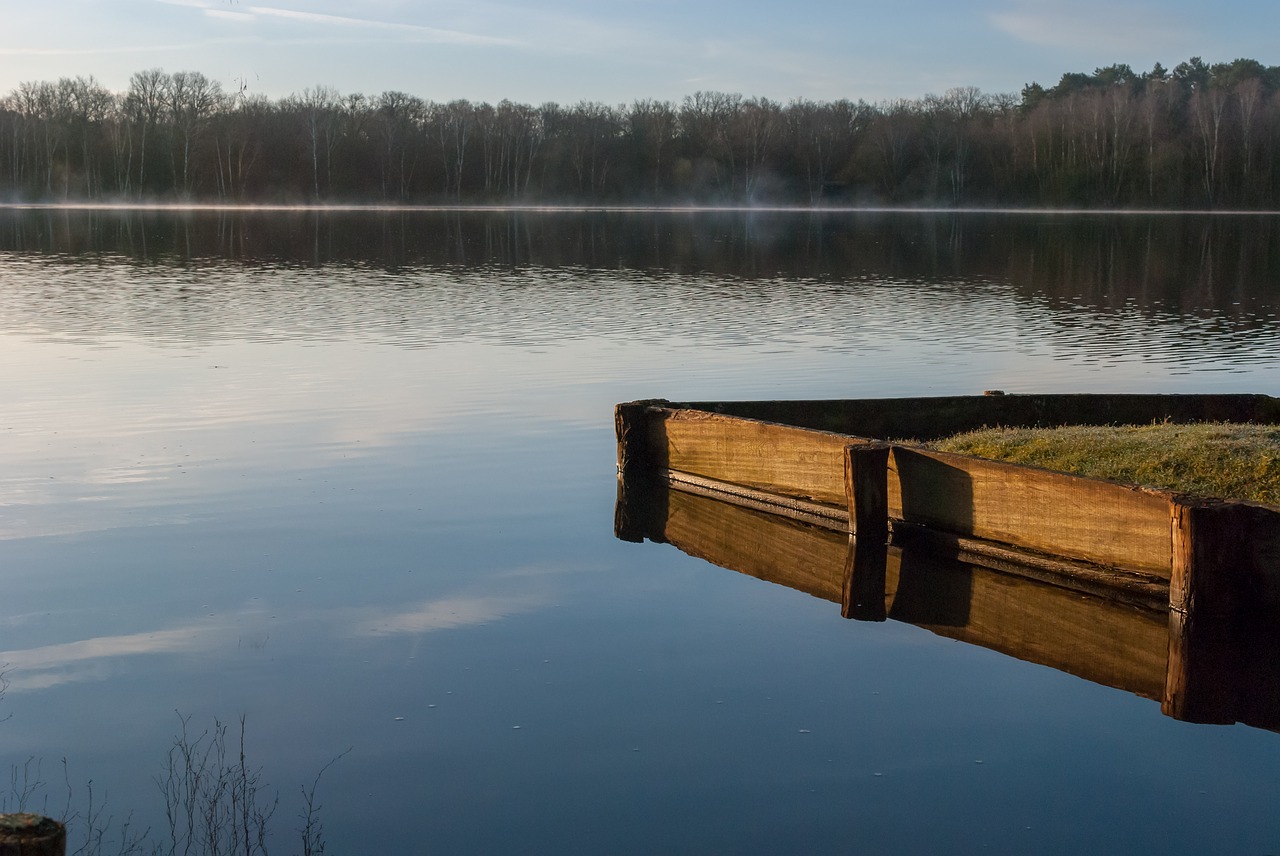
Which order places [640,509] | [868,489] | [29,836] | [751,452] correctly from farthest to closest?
[640,509] < [751,452] < [868,489] < [29,836]

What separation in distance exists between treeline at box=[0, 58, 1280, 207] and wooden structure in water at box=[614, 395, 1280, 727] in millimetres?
125728

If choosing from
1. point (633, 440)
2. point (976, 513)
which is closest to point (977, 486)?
point (976, 513)

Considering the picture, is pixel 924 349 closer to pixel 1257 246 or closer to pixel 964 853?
pixel 964 853

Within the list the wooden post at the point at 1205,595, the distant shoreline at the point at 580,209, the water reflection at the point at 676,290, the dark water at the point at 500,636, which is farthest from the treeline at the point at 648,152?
the wooden post at the point at 1205,595

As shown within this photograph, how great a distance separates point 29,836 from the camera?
185 inches

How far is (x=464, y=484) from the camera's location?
609 inches

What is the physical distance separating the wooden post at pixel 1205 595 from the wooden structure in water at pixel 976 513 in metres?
0.01

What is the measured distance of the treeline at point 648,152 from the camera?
135m

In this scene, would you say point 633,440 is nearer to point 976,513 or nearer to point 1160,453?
point 976,513

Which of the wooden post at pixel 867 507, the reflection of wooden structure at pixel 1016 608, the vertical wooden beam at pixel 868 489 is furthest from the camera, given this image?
the vertical wooden beam at pixel 868 489

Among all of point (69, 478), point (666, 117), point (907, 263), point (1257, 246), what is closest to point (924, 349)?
point (69, 478)

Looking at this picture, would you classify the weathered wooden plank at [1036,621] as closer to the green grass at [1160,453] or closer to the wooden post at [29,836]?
the green grass at [1160,453]

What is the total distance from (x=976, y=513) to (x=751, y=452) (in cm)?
278

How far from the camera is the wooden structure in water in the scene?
9.95 metres
